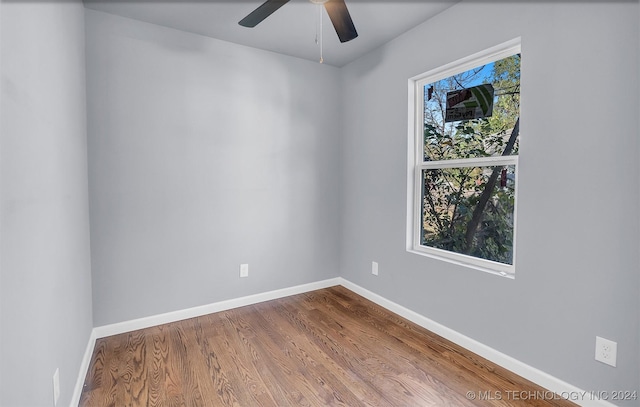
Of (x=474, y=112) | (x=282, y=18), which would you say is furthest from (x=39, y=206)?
(x=474, y=112)

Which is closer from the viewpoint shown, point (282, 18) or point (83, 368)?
point (83, 368)

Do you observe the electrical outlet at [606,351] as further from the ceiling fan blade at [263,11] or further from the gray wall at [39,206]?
the ceiling fan blade at [263,11]

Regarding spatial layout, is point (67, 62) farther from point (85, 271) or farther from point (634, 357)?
point (634, 357)

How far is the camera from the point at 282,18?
2.44 m

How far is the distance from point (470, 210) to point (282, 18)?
6.91ft

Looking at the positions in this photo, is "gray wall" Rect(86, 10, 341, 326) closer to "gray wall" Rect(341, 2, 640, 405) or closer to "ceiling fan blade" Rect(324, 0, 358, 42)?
"ceiling fan blade" Rect(324, 0, 358, 42)

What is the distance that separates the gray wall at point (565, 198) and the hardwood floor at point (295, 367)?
31 centimetres

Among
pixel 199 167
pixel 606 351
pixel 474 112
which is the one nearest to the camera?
pixel 606 351

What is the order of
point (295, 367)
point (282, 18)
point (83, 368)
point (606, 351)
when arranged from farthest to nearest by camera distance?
point (282, 18), point (295, 367), point (83, 368), point (606, 351)

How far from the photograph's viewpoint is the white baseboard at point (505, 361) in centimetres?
166

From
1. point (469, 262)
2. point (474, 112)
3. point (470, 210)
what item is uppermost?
point (474, 112)

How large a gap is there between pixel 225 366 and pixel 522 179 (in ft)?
7.37

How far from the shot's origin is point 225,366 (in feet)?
6.68

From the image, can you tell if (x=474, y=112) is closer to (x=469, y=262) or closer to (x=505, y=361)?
(x=469, y=262)
